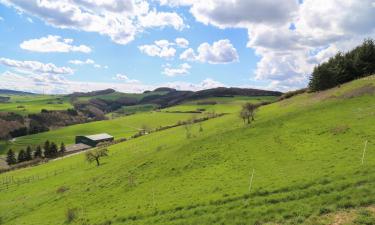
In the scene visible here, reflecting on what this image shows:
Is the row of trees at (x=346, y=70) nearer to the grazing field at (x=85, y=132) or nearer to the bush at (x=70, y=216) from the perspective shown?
the bush at (x=70, y=216)

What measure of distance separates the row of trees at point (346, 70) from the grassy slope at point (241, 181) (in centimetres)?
1576

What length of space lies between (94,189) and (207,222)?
2727 cm

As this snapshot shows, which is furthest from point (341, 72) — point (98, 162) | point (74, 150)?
point (74, 150)

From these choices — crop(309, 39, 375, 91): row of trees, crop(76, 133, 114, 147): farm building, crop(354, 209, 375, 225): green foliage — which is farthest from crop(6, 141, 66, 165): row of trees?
crop(354, 209, 375, 225): green foliage

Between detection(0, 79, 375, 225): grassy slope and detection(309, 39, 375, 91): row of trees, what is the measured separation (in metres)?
15.8

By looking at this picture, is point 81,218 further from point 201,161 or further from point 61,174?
point 61,174

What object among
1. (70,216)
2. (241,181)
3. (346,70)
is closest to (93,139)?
(346,70)

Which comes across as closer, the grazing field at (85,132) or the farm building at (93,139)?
the farm building at (93,139)

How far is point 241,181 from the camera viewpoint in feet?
118

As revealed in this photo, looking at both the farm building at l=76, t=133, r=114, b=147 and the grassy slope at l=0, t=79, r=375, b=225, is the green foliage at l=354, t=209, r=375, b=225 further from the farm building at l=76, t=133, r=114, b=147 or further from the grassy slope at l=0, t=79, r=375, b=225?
the farm building at l=76, t=133, r=114, b=147

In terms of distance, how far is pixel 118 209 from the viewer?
37.4 metres

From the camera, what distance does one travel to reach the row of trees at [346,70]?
284 feet

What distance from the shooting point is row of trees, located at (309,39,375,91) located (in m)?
86.4

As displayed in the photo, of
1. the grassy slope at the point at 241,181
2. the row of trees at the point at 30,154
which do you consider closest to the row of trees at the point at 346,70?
the grassy slope at the point at 241,181
